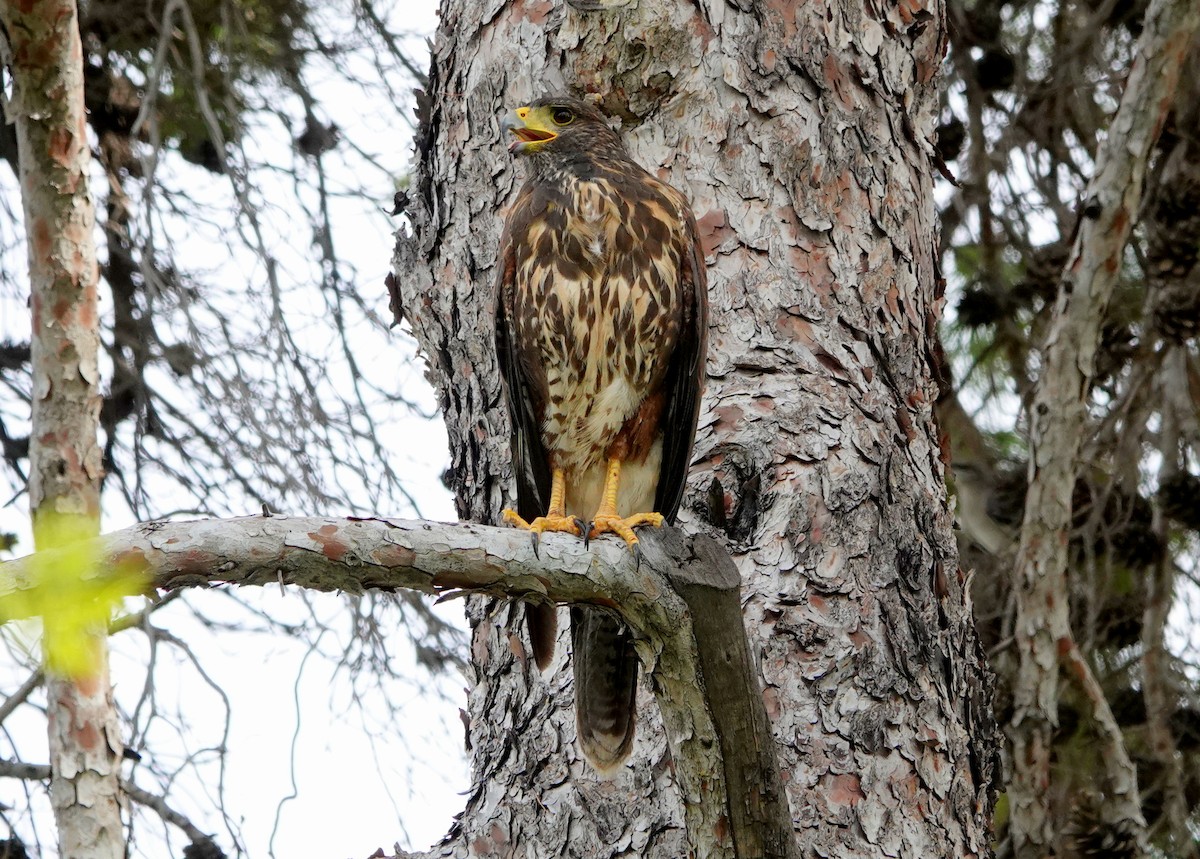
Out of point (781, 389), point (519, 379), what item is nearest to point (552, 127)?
point (519, 379)

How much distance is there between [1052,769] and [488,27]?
3025mm

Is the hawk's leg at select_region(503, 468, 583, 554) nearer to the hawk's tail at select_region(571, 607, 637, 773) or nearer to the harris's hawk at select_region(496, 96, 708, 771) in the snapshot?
the harris's hawk at select_region(496, 96, 708, 771)

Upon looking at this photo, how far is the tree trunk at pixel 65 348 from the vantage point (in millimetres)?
3346

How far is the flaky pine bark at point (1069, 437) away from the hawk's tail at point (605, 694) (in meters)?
1.37

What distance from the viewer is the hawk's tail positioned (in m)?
2.82

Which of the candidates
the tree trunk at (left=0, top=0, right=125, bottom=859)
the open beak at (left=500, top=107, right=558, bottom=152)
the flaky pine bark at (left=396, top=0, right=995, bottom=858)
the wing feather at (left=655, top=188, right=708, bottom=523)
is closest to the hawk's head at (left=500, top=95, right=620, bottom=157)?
the open beak at (left=500, top=107, right=558, bottom=152)

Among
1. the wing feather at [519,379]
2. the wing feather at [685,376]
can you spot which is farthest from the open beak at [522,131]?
the wing feather at [685,376]

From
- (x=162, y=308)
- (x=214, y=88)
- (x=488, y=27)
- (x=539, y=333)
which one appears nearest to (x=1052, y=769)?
(x=539, y=333)

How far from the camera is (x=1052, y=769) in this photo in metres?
4.68

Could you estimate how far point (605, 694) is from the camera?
2859 mm

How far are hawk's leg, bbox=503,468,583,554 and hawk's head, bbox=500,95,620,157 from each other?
78 cm

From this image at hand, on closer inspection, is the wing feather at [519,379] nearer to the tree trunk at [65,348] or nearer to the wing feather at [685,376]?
the wing feather at [685,376]

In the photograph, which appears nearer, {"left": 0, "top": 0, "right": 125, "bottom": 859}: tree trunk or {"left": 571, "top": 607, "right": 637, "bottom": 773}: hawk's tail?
{"left": 571, "top": 607, "right": 637, "bottom": 773}: hawk's tail

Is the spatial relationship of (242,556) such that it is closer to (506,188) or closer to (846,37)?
(506,188)
